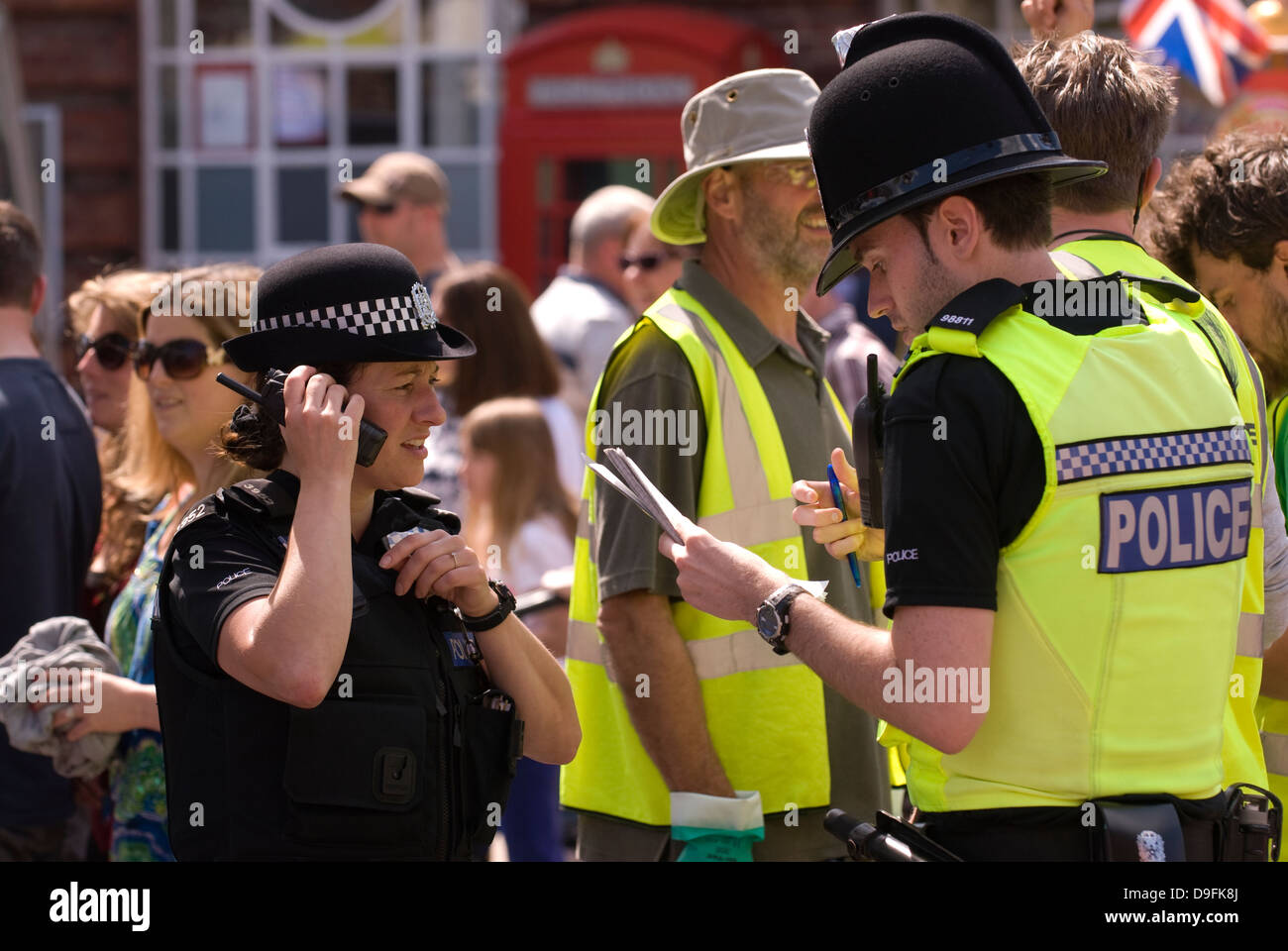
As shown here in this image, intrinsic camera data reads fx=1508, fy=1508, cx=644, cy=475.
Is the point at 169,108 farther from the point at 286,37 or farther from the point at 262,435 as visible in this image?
the point at 262,435

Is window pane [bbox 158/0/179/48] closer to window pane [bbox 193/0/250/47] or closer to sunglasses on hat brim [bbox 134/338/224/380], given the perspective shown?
window pane [bbox 193/0/250/47]

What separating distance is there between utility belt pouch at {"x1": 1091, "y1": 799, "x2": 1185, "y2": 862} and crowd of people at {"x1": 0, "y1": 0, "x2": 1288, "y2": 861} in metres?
0.01

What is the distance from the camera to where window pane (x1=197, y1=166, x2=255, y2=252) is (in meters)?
9.15

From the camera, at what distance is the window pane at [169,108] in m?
8.98

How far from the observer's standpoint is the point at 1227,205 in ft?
8.93

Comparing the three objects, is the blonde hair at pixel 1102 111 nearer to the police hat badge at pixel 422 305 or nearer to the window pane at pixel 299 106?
the police hat badge at pixel 422 305

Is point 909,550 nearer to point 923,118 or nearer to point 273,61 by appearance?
point 923,118

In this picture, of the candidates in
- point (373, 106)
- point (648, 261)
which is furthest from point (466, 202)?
point (648, 261)

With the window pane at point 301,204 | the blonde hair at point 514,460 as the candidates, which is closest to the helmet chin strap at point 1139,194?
the blonde hair at point 514,460

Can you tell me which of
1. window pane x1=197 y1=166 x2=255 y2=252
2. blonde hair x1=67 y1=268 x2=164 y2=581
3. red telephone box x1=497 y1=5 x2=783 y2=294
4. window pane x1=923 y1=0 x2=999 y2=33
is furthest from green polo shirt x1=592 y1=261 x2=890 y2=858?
window pane x1=197 y1=166 x2=255 y2=252

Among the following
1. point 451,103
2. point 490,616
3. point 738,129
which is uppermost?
point 451,103

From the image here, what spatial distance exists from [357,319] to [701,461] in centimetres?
80
